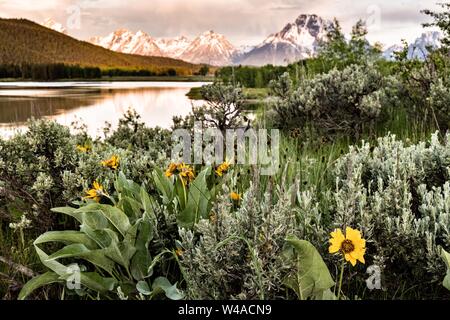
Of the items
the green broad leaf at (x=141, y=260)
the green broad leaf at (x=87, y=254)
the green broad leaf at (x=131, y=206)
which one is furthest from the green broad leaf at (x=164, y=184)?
the green broad leaf at (x=87, y=254)

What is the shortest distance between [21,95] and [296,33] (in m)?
5.11

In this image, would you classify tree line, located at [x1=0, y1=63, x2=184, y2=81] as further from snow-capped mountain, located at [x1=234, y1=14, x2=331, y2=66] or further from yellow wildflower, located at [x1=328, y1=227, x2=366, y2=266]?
yellow wildflower, located at [x1=328, y1=227, x2=366, y2=266]

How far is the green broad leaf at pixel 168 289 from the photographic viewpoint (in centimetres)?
270

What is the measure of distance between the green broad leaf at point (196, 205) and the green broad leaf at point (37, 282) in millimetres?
786

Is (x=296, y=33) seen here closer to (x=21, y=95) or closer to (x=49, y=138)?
(x=49, y=138)

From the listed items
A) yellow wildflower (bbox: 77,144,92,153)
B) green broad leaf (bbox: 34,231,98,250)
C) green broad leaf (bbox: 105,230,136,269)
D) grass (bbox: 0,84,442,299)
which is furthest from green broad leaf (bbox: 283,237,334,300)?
yellow wildflower (bbox: 77,144,92,153)

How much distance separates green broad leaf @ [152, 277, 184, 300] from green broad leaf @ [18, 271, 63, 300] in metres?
0.58

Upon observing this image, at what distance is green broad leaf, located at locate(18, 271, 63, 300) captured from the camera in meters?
2.84

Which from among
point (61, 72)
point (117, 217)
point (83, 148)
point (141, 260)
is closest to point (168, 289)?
point (141, 260)

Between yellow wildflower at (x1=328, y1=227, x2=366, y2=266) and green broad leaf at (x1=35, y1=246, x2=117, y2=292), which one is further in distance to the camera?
green broad leaf at (x1=35, y1=246, x2=117, y2=292)

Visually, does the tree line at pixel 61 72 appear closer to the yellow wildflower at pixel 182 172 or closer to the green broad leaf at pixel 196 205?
the yellow wildflower at pixel 182 172
